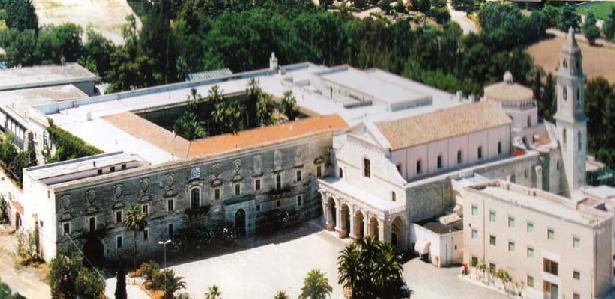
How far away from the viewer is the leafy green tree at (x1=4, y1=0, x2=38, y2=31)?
5197 inches

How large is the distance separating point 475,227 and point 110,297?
929 inches

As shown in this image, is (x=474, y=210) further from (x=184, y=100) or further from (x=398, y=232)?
(x=184, y=100)

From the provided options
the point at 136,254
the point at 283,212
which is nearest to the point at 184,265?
the point at 136,254

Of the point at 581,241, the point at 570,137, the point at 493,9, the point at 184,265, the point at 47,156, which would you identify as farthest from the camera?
the point at 493,9

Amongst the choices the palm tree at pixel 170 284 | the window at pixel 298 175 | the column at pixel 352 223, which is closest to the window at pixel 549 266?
the column at pixel 352 223

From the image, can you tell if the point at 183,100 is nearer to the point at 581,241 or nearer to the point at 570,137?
the point at 570,137

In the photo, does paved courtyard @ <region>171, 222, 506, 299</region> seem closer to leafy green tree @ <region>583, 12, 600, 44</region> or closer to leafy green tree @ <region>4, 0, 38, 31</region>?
leafy green tree @ <region>583, 12, 600, 44</region>

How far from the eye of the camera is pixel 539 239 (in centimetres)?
6925

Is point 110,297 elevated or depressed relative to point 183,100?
depressed

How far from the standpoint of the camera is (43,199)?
75500mm

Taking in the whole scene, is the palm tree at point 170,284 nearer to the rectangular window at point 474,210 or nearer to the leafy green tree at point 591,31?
the rectangular window at point 474,210

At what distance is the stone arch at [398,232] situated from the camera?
77.6 meters

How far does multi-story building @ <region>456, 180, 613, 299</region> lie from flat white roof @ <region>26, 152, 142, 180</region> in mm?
23588

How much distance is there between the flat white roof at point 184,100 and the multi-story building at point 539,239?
55.3ft
